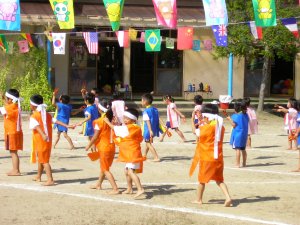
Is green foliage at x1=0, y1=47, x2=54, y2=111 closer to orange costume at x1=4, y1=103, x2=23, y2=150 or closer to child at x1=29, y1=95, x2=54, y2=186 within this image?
orange costume at x1=4, y1=103, x2=23, y2=150

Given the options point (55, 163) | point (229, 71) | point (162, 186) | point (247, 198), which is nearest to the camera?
point (247, 198)

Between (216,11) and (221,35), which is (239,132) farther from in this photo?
(221,35)

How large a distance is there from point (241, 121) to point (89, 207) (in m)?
A: 5.14

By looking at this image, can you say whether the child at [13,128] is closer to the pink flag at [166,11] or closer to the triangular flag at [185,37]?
the pink flag at [166,11]

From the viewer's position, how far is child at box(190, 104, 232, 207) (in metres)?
9.11

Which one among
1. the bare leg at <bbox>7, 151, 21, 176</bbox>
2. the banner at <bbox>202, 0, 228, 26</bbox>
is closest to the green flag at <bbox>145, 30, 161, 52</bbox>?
the banner at <bbox>202, 0, 228, 26</bbox>

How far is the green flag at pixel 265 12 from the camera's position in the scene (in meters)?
16.6

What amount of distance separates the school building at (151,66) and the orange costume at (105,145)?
14664mm

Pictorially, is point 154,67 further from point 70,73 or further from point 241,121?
point 241,121

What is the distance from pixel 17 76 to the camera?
75.7 ft

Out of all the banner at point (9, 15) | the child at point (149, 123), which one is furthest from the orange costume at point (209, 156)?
the banner at point (9, 15)

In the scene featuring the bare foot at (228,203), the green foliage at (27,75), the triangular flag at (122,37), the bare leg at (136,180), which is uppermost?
the triangular flag at (122,37)

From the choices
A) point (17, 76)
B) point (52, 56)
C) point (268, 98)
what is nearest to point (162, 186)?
point (17, 76)

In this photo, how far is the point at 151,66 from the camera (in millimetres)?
27438
